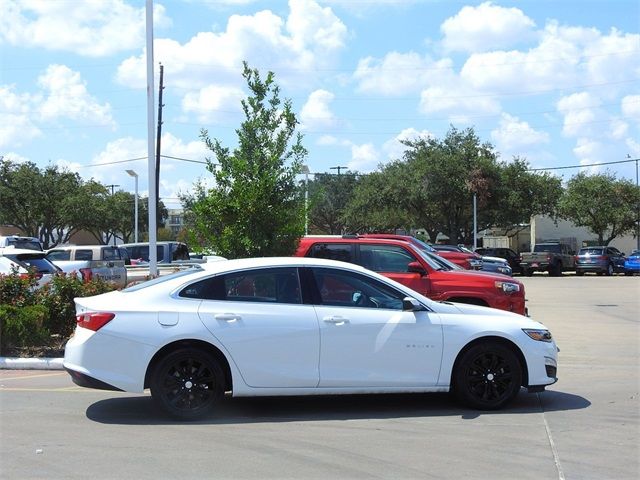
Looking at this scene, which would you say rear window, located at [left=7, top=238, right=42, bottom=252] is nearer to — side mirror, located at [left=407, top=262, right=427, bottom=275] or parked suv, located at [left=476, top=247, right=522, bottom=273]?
side mirror, located at [left=407, top=262, right=427, bottom=275]

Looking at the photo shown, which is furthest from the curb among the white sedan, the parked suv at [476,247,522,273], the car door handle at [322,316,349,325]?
the parked suv at [476,247,522,273]

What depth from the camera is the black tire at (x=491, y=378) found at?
7.40 meters

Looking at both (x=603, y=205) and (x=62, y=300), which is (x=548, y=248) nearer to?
(x=603, y=205)

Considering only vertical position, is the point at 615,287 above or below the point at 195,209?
below

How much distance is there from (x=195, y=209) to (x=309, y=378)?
692 centimetres

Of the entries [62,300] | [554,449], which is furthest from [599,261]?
[554,449]

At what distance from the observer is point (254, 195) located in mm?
12828

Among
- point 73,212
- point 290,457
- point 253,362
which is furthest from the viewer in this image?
point 73,212

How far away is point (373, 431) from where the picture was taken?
22.0 feet

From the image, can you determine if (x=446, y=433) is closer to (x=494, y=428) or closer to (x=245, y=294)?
(x=494, y=428)

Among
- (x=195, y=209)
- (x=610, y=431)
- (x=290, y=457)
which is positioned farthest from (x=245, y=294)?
(x=195, y=209)

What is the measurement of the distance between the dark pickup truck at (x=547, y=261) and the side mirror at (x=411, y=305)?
1269 inches

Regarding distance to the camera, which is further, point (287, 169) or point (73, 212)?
point (73, 212)

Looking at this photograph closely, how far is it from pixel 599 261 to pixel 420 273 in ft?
98.5
